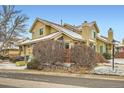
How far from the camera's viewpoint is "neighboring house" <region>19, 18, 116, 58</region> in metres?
23.1

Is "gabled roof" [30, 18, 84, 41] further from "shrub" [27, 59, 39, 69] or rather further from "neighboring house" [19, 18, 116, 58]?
"shrub" [27, 59, 39, 69]

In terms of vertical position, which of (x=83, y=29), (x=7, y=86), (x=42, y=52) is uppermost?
(x=83, y=29)

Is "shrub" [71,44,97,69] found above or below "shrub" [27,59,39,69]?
above

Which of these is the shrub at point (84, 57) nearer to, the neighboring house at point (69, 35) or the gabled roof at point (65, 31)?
the neighboring house at point (69, 35)

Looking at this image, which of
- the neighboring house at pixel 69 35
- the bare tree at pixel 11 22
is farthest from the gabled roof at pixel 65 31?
the bare tree at pixel 11 22

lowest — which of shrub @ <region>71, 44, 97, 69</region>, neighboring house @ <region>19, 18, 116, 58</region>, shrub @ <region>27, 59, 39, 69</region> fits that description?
shrub @ <region>27, 59, 39, 69</region>

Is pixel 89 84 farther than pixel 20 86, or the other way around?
pixel 89 84

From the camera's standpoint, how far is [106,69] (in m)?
15.6

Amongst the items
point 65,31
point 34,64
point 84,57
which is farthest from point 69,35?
point 84,57

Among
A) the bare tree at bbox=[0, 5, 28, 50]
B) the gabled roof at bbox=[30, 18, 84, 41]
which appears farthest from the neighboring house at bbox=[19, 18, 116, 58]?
the bare tree at bbox=[0, 5, 28, 50]

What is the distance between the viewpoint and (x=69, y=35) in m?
23.4

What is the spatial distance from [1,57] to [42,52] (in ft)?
26.4

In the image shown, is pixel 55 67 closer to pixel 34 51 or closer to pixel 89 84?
pixel 34 51

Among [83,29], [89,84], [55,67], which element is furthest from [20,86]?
[83,29]
